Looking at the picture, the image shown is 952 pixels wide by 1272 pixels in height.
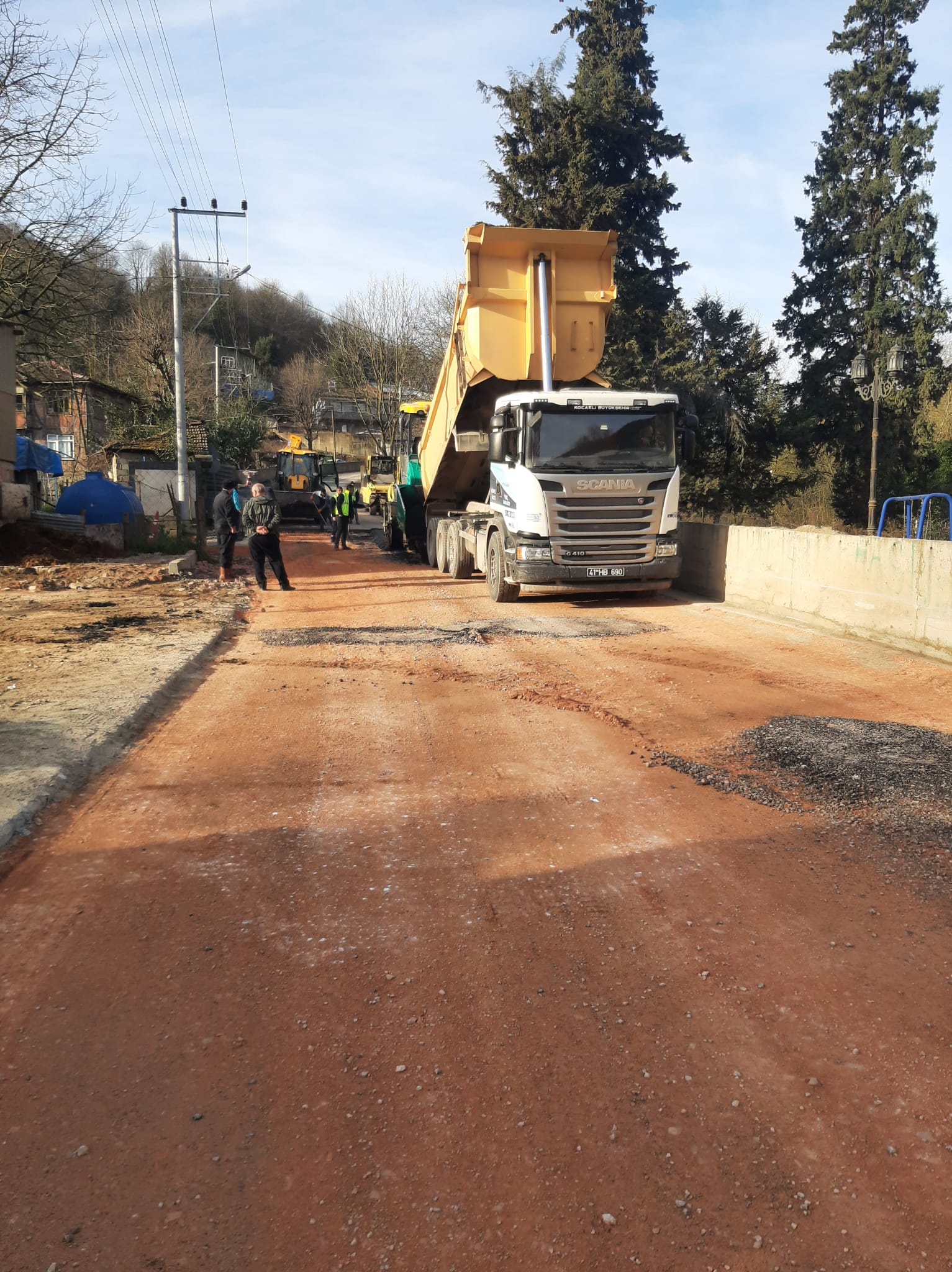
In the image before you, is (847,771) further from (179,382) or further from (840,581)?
(179,382)

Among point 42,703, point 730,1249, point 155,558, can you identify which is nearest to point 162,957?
point 730,1249

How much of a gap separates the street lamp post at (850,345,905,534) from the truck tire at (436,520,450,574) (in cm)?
1246

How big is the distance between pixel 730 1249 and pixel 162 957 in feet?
7.14

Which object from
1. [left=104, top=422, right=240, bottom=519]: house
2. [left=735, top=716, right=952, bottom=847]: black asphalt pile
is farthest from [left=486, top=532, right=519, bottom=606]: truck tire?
[left=104, top=422, right=240, bottom=519]: house

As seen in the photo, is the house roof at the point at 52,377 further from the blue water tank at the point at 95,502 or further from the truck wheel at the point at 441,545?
the truck wheel at the point at 441,545

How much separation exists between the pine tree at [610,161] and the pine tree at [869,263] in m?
5.58

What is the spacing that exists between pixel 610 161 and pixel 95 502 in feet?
65.7

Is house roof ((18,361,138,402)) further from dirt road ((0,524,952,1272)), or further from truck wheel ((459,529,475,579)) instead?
dirt road ((0,524,952,1272))

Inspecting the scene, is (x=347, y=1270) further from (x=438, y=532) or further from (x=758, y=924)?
(x=438, y=532)

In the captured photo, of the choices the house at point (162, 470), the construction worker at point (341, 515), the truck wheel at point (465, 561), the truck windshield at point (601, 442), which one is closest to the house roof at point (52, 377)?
the house at point (162, 470)

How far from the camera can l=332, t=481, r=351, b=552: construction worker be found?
23000 millimetres

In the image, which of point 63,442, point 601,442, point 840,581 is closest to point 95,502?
point 601,442

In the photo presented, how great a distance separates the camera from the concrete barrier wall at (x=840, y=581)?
8961mm

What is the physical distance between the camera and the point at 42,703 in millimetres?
6820
